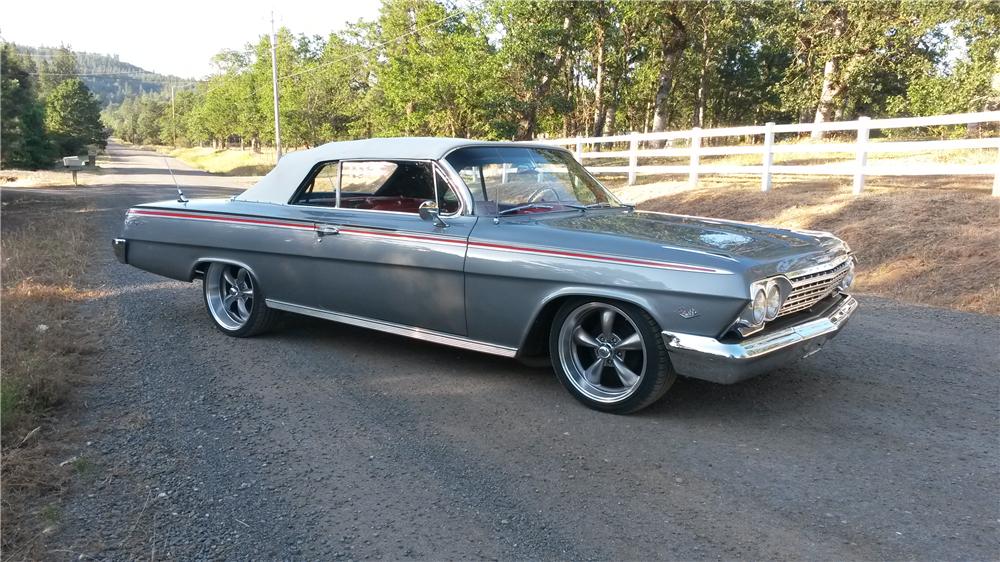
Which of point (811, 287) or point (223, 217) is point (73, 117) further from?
point (811, 287)

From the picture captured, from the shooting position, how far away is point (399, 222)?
15.3ft

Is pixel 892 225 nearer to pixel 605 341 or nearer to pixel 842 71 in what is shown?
pixel 605 341

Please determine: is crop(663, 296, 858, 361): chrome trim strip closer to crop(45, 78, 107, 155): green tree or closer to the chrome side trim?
the chrome side trim

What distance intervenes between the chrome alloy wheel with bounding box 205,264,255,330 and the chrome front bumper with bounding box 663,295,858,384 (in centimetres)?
360

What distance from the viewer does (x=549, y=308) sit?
13.5 ft

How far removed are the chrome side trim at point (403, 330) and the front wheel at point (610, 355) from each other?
1.17ft

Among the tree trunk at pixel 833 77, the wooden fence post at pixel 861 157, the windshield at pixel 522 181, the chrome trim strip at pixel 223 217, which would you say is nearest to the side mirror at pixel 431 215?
the windshield at pixel 522 181

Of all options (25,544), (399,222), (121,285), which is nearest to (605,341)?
(399,222)

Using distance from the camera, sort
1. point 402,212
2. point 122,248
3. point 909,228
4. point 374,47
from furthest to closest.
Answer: point 374,47, point 909,228, point 122,248, point 402,212

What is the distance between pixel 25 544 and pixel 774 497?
3.01 m

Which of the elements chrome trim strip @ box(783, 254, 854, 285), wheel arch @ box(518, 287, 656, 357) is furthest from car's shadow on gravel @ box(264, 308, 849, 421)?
chrome trim strip @ box(783, 254, 854, 285)

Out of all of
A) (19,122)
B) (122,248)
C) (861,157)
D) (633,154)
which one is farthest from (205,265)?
(19,122)

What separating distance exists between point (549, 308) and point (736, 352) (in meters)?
1.11

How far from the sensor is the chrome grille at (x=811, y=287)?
3.81 m
